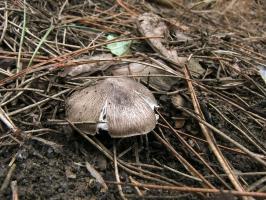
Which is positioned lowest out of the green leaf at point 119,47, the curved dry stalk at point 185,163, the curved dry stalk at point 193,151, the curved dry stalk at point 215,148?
the curved dry stalk at point 185,163

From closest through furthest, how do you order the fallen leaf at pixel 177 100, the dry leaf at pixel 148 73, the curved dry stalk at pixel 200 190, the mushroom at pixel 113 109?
the curved dry stalk at pixel 200 190 < the mushroom at pixel 113 109 < the fallen leaf at pixel 177 100 < the dry leaf at pixel 148 73

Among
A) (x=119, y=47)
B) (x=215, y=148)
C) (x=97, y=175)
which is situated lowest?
(x=97, y=175)

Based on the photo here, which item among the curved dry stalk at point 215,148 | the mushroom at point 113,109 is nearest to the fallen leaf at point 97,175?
the mushroom at point 113,109

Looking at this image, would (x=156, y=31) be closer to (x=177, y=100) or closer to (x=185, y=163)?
(x=177, y=100)

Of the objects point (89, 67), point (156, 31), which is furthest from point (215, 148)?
point (156, 31)

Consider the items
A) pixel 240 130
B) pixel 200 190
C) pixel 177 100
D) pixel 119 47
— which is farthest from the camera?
pixel 119 47

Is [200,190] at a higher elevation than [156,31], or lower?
lower

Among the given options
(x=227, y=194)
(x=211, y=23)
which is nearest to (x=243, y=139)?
(x=227, y=194)

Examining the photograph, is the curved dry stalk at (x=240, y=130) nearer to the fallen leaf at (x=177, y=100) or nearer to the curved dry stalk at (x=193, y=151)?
the fallen leaf at (x=177, y=100)
